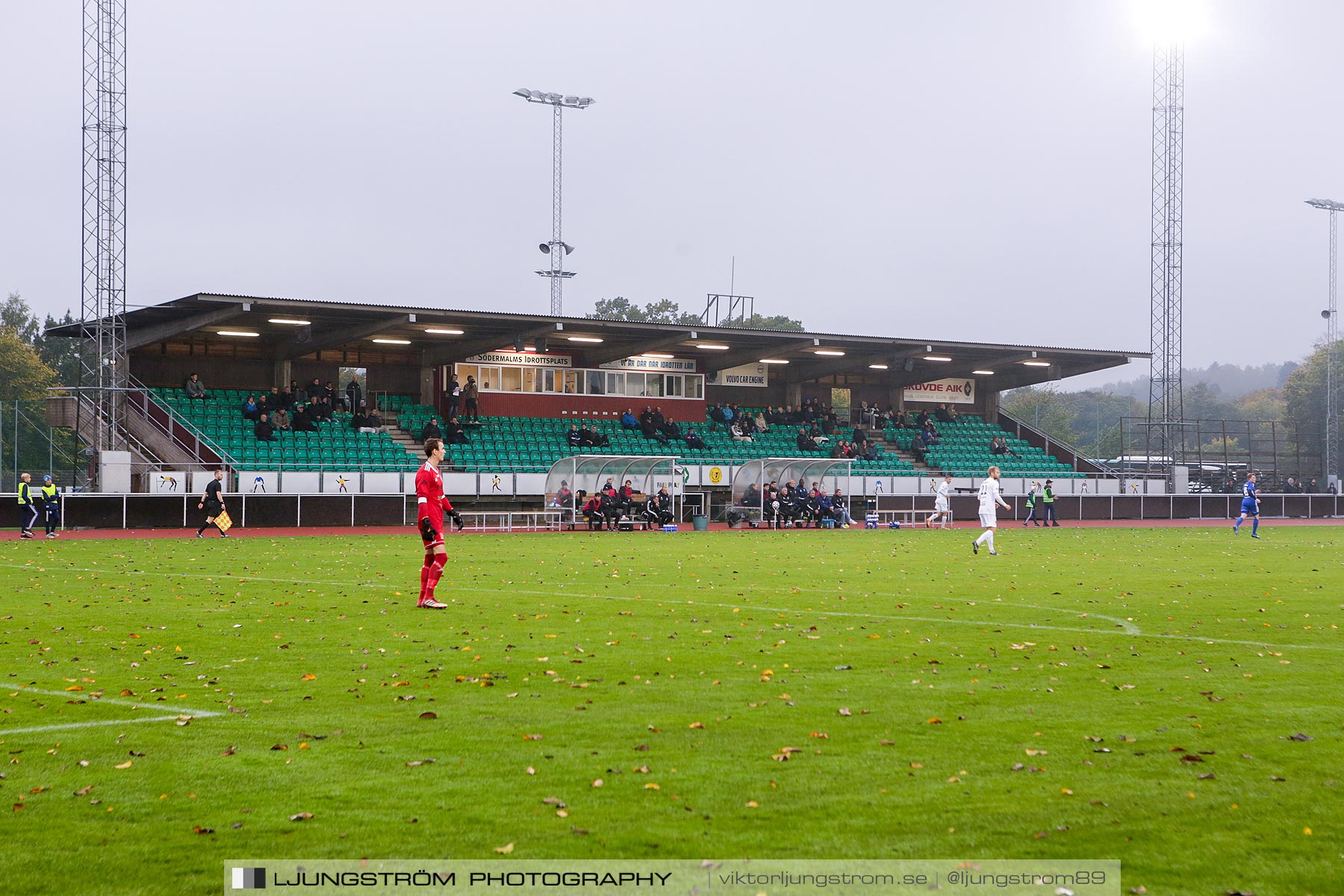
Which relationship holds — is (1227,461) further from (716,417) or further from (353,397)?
(353,397)

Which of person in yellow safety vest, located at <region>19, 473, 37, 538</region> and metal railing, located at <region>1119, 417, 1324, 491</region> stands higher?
metal railing, located at <region>1119, 417, 1324, 491</region>

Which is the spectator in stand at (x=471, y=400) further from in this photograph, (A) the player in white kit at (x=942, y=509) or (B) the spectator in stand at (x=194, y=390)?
(A) the player in white kit at (x=942, y=509)

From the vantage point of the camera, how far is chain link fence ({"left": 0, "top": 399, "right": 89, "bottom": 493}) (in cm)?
3800

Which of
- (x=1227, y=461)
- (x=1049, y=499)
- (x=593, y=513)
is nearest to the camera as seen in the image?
(x=593, y=513)

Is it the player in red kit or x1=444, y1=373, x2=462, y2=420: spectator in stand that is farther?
x1=444, y1=373, x2=462, y2=420: spectator in stand

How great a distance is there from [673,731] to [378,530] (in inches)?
1240

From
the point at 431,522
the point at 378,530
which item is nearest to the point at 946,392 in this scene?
the point at 378,530

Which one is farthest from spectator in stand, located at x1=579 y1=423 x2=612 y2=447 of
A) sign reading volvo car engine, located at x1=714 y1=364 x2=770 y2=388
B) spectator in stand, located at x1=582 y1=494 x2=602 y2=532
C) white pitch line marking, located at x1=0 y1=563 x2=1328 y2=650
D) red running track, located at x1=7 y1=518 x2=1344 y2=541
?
white pitch line marking, located at x1=0 y1=563 x2=1328 y2=650

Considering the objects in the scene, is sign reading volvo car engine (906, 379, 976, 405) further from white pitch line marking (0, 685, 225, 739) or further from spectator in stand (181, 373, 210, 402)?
white pitch line marking (0, 685, 225, 739)

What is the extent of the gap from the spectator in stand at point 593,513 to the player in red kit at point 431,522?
26.1m

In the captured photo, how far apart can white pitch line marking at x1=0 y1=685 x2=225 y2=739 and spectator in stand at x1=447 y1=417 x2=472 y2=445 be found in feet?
127

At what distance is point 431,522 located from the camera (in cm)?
1484

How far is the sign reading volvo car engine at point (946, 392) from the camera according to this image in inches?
Result: 2518

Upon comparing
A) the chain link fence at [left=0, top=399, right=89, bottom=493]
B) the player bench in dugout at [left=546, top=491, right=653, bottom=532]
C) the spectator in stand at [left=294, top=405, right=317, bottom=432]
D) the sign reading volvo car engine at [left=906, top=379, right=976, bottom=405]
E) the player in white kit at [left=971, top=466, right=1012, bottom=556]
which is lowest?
the player bench in dugout at [left=546, top=491, right=653, bottom=532]
